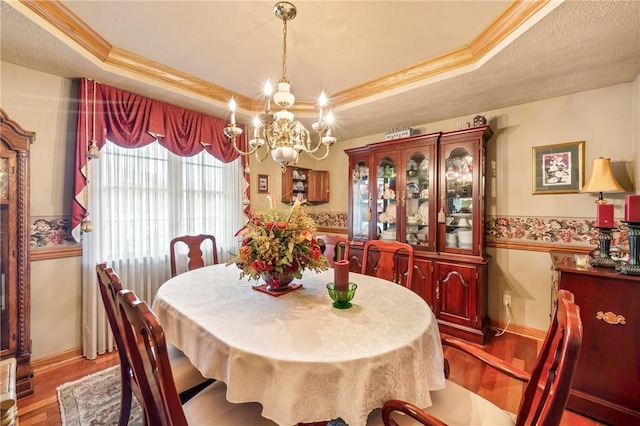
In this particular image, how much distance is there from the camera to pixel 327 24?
1.70m

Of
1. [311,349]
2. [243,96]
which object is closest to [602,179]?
[311,349]

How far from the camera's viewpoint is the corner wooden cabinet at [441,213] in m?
2.53

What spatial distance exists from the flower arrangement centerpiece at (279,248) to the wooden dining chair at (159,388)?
21.9 inches

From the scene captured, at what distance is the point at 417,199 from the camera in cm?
297

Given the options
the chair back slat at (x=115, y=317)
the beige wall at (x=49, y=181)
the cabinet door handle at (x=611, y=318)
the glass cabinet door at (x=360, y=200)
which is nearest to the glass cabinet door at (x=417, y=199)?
the glass cabinet door at (x=360, y=200)

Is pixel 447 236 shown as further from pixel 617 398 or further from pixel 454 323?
pixel 617 398

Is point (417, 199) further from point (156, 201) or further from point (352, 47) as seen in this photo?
point (156, 201)

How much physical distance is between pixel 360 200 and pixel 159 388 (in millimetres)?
2892

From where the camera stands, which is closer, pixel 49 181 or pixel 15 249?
pixel 15 249

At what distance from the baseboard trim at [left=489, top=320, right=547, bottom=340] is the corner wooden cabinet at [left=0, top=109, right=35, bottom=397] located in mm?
3888

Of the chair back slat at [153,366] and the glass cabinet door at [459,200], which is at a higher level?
the glass cabinet door at [459,200]

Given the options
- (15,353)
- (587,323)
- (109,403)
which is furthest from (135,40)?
(587,323)

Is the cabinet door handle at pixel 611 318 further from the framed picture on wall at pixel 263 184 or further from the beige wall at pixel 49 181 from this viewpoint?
the beige wall at pixel 49 181

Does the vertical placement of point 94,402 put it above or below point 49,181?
below
